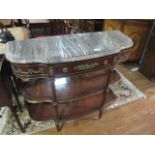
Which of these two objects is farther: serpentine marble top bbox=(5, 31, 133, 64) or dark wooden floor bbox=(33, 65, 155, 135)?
dark wooden floor bbox=(33, 65, 155, 135)

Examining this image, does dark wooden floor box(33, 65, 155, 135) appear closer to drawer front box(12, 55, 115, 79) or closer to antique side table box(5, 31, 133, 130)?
antique side table box(5, 31, 133, 130)

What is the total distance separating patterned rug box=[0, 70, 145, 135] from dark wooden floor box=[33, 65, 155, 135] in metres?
0.06

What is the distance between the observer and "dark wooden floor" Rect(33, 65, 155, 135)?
153cm

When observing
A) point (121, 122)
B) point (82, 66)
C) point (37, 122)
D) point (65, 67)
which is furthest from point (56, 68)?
point (121, 122)

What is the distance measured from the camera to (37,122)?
5.20ft

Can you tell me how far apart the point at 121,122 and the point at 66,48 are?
1.07 metres

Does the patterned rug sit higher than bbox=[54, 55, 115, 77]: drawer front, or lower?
lower

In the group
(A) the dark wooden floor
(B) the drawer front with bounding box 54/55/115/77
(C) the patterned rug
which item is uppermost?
(B) the drawer front with bounding box 54/55/115/77

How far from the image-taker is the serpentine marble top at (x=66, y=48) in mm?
928

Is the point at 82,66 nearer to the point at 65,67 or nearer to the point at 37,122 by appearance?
the point at 65,67

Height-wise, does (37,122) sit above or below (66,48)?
below

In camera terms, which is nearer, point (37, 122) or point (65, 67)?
point (65, 67)

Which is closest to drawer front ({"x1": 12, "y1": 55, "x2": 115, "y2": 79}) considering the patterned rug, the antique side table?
the antique side table

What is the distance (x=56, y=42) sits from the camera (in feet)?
3.88
